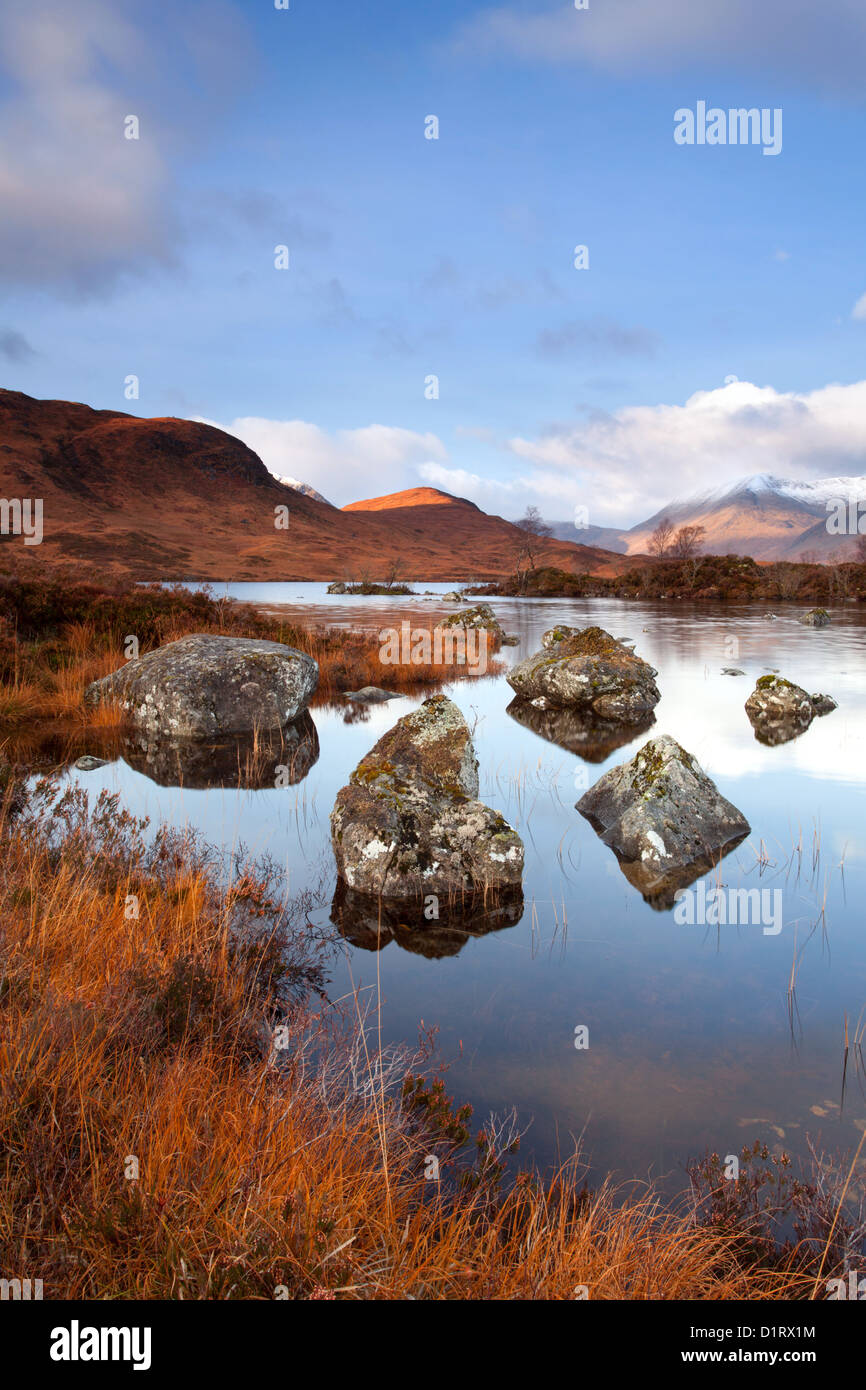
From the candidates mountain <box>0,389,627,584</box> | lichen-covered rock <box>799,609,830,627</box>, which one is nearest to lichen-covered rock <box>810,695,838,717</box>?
lichen-covered rock <box>799,609,830,627</box>

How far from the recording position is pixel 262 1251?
2.35 m

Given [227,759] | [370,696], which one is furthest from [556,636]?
[227,759]

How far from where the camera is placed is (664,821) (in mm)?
7062

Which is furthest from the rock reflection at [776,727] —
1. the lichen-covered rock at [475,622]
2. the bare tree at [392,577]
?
the bare tree at [392,577]

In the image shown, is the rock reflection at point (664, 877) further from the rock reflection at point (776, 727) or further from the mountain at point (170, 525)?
the mountain at point (170, 525)

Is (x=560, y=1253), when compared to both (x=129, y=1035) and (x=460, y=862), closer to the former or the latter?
(x=129, y=1035)

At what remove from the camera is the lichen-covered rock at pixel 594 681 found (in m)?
15.1

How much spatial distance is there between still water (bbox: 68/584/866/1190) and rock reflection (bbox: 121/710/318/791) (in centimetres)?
32

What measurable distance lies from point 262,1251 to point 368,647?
64.2 ft

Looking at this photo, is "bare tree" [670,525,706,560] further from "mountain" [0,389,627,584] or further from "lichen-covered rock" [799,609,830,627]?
"lichen-covered rock" [799,609,830,627]

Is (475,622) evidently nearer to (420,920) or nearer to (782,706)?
(782,706)

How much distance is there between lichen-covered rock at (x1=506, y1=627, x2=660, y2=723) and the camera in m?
15.1
